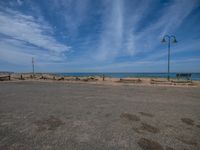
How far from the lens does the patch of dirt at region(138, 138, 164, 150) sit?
278cm

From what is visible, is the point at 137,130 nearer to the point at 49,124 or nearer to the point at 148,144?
the point at 148,144

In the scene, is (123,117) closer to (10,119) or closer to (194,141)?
(194,141)

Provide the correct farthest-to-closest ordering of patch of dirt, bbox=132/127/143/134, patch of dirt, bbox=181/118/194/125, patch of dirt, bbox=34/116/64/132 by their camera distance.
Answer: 1. patch of dirt, bbox=181/118/194/125
2. patch of dirt, bbox=34/116/64/132
3. patch of dirt, bbox=132/127/143/134

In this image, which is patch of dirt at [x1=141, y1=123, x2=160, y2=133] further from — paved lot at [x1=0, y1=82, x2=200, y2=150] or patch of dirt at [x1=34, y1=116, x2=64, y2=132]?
patch of dirt at [x1=34, y1=116, x2=64, y2=132]

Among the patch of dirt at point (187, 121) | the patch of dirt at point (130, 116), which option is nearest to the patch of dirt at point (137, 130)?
the patch of dirt at point (130, 116)

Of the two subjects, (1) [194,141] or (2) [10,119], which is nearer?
(1) [194,141]

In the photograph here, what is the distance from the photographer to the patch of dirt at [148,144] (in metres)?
2.78

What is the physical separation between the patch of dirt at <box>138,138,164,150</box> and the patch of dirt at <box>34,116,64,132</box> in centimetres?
234

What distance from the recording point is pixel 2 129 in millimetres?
3623

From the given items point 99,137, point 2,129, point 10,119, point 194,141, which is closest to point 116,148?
point 99,137

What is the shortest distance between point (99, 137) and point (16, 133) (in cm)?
216

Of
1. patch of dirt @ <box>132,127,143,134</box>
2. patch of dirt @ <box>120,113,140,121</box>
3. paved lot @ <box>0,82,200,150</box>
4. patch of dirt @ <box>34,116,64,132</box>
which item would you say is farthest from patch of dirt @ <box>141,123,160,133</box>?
patch of dirt @ <box>34,116,64,132</box>

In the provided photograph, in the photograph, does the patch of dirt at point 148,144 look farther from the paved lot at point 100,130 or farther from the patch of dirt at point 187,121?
the patch of dirt at point 187,121

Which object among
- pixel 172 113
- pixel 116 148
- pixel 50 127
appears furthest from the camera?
pixel 172 113
